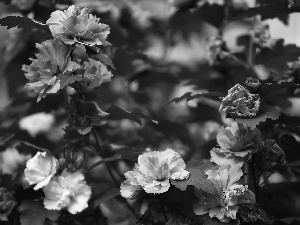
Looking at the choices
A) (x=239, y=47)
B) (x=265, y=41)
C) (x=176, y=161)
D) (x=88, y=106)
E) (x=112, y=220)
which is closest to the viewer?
(x=176, y=161)

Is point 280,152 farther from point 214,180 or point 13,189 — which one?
point 13,189

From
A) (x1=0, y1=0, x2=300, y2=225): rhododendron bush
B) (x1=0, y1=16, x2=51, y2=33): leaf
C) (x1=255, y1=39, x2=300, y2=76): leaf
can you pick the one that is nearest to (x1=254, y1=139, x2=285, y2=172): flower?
(x1=0, y1=0, x2=300, y2=225): rhododendron bush

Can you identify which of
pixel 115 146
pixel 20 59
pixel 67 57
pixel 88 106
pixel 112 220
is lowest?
pixel 112 220

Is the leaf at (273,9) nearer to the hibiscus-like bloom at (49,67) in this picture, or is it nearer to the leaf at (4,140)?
the hibiscus-like bloom at (49,67)

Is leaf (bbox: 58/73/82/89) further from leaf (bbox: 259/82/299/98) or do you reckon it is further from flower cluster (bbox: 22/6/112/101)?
leaf (bbox: 259/82/299/98)

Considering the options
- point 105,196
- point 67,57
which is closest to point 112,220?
point 105,196

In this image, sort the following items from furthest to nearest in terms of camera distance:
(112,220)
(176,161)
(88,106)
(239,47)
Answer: (239,47)
(112,220)
(88,106)
(176,161)

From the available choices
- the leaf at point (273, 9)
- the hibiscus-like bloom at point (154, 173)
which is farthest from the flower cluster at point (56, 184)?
the leaf at point (273, 9)
